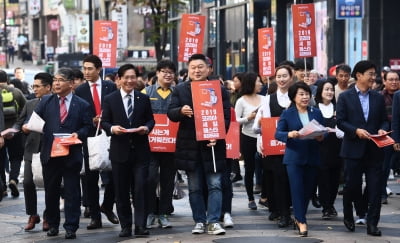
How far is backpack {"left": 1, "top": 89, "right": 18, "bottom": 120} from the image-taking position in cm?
1806

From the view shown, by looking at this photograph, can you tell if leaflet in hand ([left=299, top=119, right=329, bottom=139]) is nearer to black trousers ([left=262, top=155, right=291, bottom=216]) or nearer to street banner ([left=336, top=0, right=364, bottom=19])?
black trousers ([left=262, top=155, right=291, bottom=216])

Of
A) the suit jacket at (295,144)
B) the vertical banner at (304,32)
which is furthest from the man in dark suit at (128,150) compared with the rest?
the vertical banner at (304,32)

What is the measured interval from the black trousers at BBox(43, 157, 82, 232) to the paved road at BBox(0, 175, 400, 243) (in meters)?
0.27

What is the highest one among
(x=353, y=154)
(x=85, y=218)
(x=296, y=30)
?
(x=296, y=30)

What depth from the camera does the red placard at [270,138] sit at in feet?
45.0

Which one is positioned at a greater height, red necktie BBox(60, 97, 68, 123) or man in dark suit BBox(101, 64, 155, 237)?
red necktie BBox(60, 97, 68, 123)

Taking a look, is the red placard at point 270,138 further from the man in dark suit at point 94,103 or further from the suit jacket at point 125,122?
the man in dark suit at point 94,103

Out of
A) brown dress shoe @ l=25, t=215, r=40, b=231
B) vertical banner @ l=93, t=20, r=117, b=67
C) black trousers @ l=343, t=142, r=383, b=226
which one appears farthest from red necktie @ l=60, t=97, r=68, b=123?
vertical banner @ l=93, t=20, r=117, b=67

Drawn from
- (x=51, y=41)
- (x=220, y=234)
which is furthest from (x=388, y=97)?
(x=51, y=41)

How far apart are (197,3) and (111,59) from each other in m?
28.5

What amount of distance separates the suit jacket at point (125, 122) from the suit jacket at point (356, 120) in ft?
7.07

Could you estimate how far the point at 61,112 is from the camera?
12.9 m

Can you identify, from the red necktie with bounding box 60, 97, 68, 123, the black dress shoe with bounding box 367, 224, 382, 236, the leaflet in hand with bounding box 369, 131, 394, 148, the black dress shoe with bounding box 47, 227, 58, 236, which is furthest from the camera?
the black dress shoe with bounding box 47, 227, 58, 236

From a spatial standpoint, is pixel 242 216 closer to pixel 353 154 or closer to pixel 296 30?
pixel 353 154
